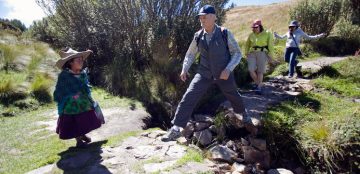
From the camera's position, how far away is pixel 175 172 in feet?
15.5

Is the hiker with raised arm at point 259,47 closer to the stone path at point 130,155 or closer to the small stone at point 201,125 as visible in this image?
the stone path at point 130,155

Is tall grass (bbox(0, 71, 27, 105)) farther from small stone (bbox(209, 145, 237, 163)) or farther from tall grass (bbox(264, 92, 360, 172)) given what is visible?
tall grass (bbox(264, 92, 360, 172))

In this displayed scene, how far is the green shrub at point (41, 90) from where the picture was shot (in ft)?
30.3

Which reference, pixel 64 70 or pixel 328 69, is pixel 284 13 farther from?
pixel 64 70

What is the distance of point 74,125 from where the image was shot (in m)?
5.44

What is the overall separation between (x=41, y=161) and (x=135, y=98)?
13.0 ft

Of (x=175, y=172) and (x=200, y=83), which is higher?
(x=200, y=83)

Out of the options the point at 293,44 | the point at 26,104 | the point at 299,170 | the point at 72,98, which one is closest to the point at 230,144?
the point at 299,170

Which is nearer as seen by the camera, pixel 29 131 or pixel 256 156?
pixel 256 156

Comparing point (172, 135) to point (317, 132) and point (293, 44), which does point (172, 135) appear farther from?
point (293, 44)

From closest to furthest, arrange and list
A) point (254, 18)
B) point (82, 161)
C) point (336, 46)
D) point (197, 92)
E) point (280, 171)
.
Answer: point (82, 161)
point (197, 92)
point (280, 171)
point (336, 46)
point (254, 18)

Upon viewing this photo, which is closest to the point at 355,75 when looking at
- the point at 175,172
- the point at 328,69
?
the point at 328,69

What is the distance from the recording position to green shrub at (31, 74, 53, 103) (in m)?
9.23

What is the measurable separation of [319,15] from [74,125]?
12.6 meters
